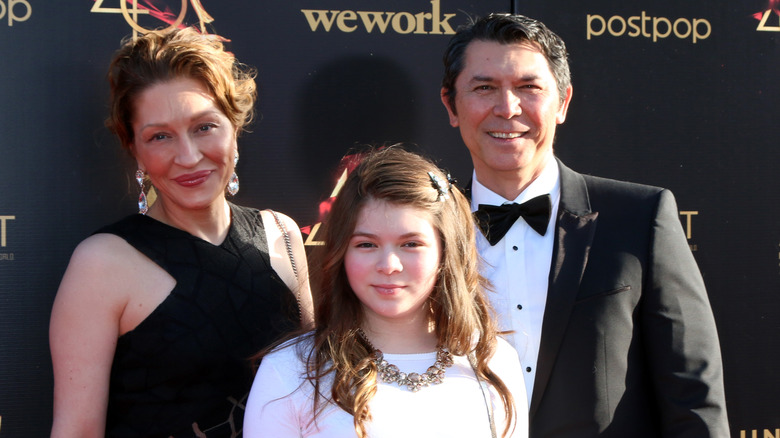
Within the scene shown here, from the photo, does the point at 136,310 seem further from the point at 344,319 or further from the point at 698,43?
the point at 698,43

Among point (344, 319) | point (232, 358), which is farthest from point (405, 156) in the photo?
point (232, 358)

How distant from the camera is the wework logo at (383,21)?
7.89 feet

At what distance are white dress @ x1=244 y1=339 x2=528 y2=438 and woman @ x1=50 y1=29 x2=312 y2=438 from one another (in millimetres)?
387

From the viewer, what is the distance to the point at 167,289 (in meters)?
1.79

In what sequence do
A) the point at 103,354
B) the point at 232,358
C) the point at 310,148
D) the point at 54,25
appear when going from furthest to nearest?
the point at 310,148 < the point at 54,25 < the point at 232,358 < the point at 103,354

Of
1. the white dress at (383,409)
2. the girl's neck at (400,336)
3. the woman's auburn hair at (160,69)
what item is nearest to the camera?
the white dress at (383,409)

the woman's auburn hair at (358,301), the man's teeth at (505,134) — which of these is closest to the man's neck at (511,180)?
the man's teeth at (505,134)

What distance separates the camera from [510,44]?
1.94 meters

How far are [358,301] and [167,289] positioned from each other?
21.1 inches

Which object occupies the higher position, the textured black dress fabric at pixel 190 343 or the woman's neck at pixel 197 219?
the woman's neck at pixel 197 219

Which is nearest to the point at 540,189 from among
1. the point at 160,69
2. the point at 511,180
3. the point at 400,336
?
the point at 511,180

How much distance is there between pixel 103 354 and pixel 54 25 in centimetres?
118

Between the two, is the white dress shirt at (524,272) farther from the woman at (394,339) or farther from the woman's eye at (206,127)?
the woman's eye at (206,127)

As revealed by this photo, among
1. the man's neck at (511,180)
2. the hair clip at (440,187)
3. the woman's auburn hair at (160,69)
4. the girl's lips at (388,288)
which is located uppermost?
the woman's auburn hair at (160,69)
